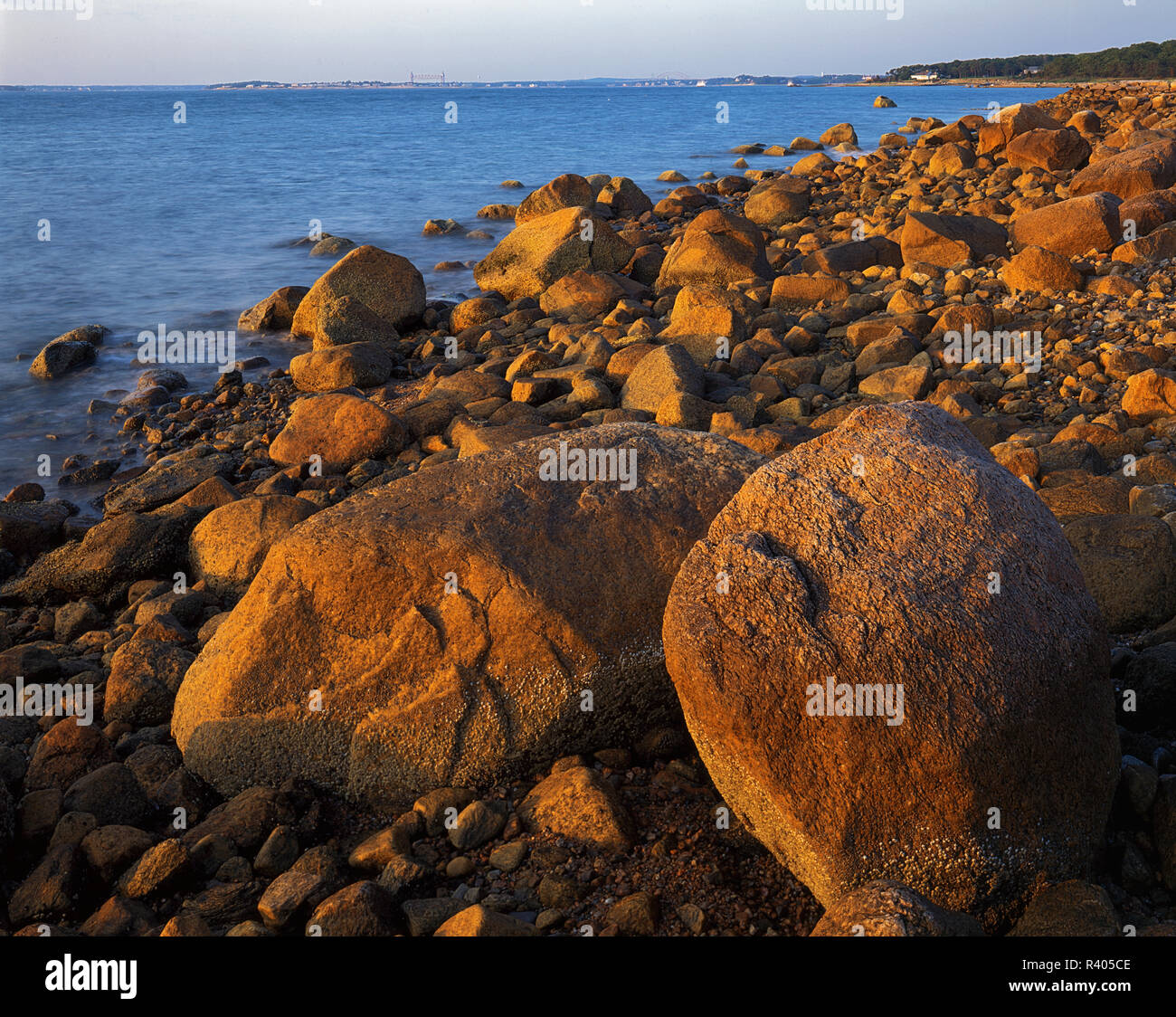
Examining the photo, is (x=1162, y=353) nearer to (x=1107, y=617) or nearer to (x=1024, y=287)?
(x=1024, y=287)

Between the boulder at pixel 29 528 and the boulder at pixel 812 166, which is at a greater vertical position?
the boulder at pixel 812 166

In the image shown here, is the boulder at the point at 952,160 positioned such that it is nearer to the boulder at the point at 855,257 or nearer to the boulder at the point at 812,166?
the boulder at the point at 812,166

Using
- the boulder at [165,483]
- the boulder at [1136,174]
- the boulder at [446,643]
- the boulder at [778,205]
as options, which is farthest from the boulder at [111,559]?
the boulder at [778,205]

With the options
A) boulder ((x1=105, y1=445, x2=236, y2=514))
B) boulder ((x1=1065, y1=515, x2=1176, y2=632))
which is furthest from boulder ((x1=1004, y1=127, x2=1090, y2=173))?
boulder ((x1=105, y1=445, x2=236, y2=514))

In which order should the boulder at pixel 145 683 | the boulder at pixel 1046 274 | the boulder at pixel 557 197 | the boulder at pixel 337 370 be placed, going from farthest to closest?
1. the boulder at pixel 557 197
2. the boulder at pixel 337 370
3. the boulder at pixel 1046 274
4. the boulder at pixel 145 683

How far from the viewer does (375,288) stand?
12.9 metres

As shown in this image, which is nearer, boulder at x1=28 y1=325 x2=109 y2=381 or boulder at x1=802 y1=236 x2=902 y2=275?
boulder at x1=28 y1=325 x2=109 y2=381

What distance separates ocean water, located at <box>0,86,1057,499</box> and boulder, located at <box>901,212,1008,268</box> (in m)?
7.29

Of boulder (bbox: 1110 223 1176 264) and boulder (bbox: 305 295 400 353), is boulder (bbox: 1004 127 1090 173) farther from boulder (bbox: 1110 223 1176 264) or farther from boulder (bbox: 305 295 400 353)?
boulder (bbox: 305 295 400 353)

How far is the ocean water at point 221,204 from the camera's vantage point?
13250 mm

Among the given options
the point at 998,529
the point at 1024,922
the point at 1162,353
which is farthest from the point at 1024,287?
the point at 1024,922

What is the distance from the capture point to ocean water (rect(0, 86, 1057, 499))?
43.5 feet

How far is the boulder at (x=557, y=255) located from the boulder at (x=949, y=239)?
3.99 meters

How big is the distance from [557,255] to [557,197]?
5100mm
